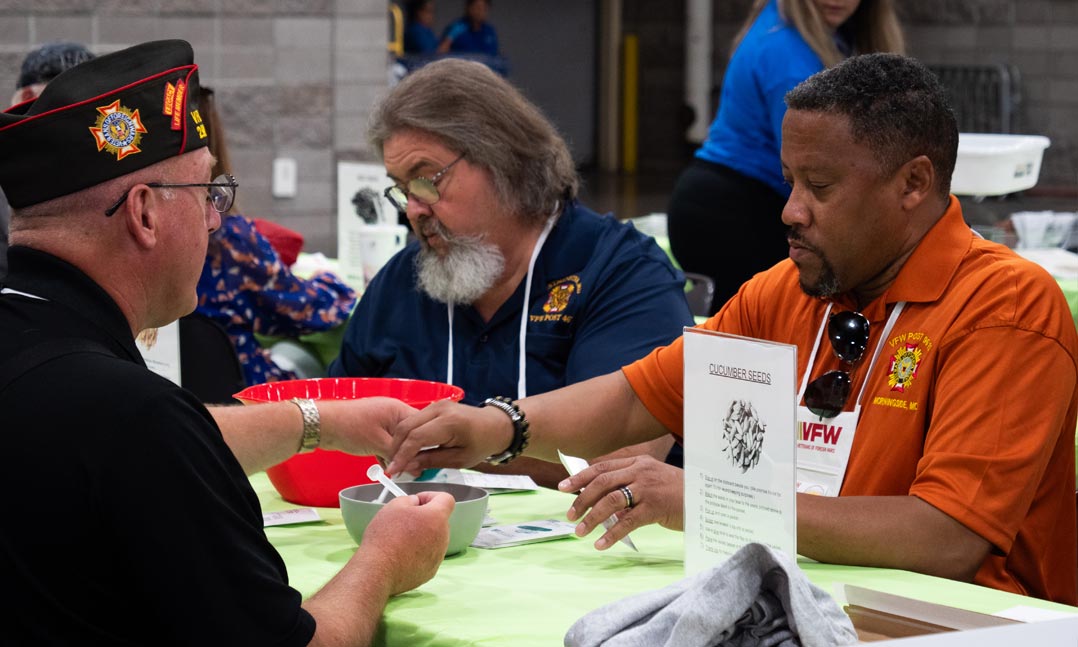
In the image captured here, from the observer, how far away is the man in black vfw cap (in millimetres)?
1466

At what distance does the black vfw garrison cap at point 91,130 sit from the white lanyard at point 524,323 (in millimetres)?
1342

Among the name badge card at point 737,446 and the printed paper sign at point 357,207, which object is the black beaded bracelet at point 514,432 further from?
the printed paper sign at point 357,207

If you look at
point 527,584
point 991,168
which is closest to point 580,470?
point 527,584

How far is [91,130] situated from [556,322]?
1504mm

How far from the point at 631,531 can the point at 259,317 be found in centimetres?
236

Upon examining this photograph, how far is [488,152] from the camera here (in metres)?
3.09

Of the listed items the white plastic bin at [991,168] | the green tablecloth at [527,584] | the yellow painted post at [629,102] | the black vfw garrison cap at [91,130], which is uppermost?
the black vfw garrison cap at [91,130]

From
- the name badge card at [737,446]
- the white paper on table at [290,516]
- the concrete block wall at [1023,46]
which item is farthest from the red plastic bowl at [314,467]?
the concrete block wall at [1023,46]

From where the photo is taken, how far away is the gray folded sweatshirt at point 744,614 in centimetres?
145

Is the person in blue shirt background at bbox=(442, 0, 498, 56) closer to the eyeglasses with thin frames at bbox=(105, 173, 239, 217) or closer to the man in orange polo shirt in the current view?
the man in orange polo shirt

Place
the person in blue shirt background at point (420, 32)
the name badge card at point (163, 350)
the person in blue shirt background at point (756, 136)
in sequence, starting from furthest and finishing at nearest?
1. the person in blue shirt background at point (420, 32)
2. the person in blue shirt background at point (756, 136)
3. the name badge card at point (163, 350)

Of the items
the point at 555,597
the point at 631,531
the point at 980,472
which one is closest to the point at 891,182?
the point at 980,472

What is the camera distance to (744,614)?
1.49 meters

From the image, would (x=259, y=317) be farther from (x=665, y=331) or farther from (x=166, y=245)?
(x=166, y=245)
